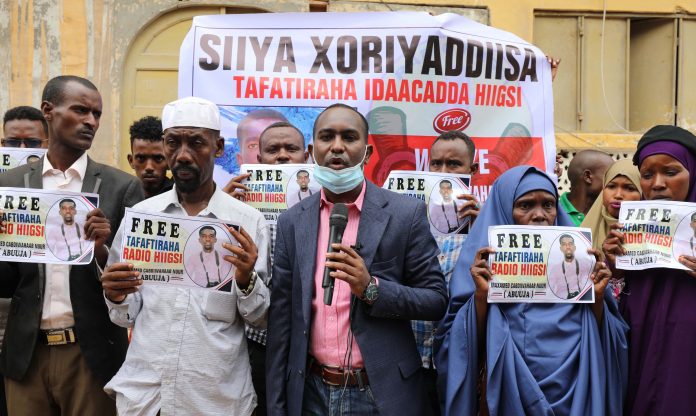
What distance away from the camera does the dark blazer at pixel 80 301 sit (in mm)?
4309

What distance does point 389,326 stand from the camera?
3.88 meters

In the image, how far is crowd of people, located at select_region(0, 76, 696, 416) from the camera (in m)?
3.82

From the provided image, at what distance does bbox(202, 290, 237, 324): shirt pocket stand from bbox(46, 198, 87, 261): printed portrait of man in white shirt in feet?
2.29

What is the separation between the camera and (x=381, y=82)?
6.07 m

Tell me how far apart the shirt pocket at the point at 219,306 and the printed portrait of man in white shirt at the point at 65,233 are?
70 centimetres

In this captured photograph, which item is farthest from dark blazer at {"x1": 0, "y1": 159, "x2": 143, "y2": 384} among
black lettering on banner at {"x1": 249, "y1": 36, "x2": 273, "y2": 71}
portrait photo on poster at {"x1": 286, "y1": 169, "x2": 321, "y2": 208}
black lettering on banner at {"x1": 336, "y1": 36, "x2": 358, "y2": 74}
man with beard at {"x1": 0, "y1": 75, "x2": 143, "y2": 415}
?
black lettering on banner at {"x1": 336, "y1": 36, "x2": 358, "y2": 74}

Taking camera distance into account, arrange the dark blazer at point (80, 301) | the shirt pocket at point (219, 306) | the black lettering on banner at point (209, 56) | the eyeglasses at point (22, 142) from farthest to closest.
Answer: the black lettering on banner at point (209, 56), the eyeglasses at point (22, 142), the dark blazer at point (80, 301), the shirt pocket at point (219, 306)

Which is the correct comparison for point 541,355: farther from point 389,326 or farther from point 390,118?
point 390,118

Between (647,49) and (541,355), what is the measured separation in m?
7.78

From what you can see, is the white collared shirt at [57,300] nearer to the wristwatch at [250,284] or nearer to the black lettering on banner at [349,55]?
the wristwatch at [250,284]

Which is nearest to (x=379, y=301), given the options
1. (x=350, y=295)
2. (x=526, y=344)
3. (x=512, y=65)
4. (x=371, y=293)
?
(x=371, y=293)

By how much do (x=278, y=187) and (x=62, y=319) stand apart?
1.39 metres

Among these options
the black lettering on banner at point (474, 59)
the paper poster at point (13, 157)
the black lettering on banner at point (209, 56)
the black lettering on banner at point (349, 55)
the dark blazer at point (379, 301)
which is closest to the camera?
the dark blazer at point (379, 301)

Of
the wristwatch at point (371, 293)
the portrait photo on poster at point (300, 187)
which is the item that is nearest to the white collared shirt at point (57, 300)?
the portrait photo on poster at point (300, 187)
